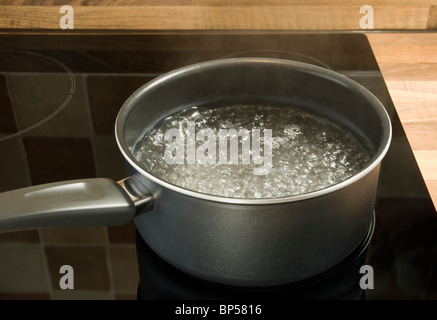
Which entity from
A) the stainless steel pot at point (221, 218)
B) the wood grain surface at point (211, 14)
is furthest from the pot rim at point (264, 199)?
the wood grain surface at point (211, 14)

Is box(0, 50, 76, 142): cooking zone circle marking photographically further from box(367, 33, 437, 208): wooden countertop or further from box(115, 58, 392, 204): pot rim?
box(367, 33, 437, 208): wooden countertop

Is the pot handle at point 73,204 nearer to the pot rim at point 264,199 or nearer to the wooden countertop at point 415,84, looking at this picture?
the pot rim at point 264,199

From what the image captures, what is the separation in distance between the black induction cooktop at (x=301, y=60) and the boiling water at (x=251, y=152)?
0.28 feet

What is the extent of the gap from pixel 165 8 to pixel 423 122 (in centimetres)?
46

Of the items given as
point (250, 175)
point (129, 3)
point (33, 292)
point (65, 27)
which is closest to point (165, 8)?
point (129, 3)

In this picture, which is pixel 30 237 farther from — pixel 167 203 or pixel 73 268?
pixel 167 203

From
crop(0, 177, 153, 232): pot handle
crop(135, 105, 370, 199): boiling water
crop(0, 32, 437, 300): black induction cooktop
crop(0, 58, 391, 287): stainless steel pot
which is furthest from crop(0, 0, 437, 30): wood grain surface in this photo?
crop(0, 177, 153, 232): pot handle

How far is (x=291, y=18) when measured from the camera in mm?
1043

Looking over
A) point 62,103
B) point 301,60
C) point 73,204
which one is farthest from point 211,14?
point 73,204

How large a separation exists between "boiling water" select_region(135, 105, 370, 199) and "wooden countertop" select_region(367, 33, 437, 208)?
0.43 feet

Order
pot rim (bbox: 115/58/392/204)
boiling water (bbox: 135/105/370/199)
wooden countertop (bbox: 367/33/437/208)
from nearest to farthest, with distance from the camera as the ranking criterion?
pot rim (bbox: 115/58/392/204), boiling water (bbox: 135/105/370/199), wooden countertop (bbox: 367/33/437/208)

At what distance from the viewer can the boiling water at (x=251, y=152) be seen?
0.69 m

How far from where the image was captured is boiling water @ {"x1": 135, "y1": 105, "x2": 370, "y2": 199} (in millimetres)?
686

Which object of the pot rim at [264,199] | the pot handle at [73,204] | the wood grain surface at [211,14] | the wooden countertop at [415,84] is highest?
the wood grain surface at [211,14]
